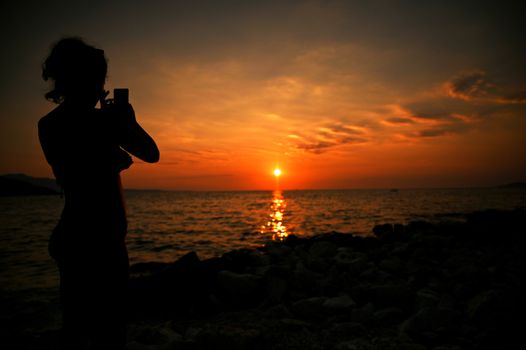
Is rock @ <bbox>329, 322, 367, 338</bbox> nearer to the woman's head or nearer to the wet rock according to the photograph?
the wet rock

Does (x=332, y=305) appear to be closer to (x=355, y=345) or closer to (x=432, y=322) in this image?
(x=355, y=345)

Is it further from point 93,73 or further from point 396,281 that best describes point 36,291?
point 396,281

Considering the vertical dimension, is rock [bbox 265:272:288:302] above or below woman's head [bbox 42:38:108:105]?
below

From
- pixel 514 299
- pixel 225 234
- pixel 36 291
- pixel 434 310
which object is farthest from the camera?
pixel 225 234

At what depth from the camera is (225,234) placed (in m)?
18.3

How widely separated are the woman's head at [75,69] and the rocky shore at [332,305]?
309cm

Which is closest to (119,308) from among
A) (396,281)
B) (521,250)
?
(396,281)

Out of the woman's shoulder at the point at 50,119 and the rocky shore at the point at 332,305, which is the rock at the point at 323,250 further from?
the woman's shoulder at the point at 50,119

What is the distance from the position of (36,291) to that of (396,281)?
868 cm

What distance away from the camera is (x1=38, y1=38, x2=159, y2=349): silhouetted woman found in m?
1.83

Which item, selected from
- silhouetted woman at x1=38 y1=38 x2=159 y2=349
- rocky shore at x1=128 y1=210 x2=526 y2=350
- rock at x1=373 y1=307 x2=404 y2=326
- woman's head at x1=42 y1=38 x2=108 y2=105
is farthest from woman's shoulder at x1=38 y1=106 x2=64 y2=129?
rock at x1=373 y1=307 x2=404 y2=326

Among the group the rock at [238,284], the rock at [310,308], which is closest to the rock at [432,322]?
the rock at [310,308]

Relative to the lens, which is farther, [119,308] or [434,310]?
[434,310]

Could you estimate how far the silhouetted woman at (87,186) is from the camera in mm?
1828
